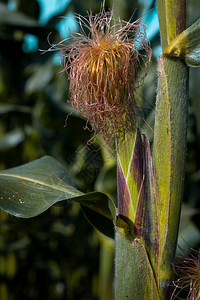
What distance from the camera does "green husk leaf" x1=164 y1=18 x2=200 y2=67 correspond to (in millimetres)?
408

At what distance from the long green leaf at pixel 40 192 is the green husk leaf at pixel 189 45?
214 mm

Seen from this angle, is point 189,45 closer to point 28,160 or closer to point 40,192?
point 40,192

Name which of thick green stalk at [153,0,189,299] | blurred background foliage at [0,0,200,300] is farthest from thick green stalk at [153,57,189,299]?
blurred background foliage at [0,0,200,300]

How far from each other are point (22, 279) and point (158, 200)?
2.38m

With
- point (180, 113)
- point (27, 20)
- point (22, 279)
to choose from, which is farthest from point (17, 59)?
point (180, 113)

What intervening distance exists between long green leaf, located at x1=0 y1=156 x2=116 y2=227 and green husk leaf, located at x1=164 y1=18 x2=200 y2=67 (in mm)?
214

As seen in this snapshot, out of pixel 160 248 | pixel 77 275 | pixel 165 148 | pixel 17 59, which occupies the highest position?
pixel 17 59

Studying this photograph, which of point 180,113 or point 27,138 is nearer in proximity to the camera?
point 180,113

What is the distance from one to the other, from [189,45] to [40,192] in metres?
0.33

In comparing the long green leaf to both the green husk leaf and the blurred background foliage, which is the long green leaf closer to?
the green husk leaf

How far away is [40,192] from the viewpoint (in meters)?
0.58

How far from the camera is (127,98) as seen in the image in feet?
1.53

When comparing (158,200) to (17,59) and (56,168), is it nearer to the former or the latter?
(56,168)

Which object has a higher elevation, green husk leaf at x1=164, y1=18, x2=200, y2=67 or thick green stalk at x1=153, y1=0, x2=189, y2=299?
green husk leaf at x1=164, y1=18, x2=200, y2=67
